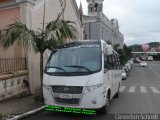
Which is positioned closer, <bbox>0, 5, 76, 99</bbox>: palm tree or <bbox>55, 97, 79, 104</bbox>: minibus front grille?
<bbox>55, 97, 79, 104</bbox>: minibus front grille

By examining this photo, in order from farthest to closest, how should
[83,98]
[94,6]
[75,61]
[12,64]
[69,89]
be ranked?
[94,6] < [12,64] < [75,61] < [69,89] < [83,98]

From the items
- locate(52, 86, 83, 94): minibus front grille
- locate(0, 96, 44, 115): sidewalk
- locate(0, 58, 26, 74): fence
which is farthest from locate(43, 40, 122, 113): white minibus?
locate(0, 58, 26, 74): fence

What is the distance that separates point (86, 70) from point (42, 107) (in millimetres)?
2751

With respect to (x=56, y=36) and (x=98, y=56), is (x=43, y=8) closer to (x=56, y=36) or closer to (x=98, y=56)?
(x=56, y=36)

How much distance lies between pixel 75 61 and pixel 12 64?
5800 millimetres

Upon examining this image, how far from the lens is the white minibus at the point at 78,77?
30.4 feet

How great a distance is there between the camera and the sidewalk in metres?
10.6

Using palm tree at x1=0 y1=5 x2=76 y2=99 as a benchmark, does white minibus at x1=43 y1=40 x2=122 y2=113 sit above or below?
below

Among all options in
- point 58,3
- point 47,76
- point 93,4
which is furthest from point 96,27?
point 47,76

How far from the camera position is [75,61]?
10.1 m

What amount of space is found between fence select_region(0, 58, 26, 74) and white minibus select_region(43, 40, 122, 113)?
458cm

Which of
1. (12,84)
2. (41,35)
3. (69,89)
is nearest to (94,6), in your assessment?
(12,84)

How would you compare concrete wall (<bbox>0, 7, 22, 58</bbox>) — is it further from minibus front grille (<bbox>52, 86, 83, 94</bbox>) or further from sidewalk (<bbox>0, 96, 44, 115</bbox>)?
minibus front grille (<bbox>52, 86, 83, 94</bbox>)

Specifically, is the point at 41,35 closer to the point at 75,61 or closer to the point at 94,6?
the point at 75,61
